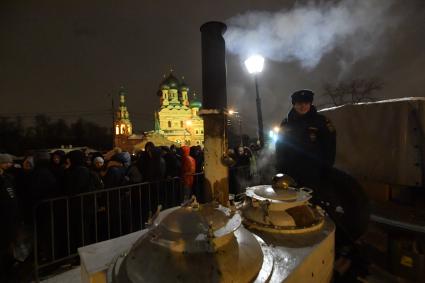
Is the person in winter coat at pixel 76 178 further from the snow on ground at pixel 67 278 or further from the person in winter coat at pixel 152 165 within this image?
the person in winter coat at pixel 152 165

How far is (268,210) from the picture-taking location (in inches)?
125

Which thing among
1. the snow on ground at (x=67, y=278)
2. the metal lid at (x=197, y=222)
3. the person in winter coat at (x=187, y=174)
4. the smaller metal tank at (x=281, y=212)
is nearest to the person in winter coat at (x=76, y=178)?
the snow on ground at (x=67, y=278)

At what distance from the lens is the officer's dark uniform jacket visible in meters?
4.25

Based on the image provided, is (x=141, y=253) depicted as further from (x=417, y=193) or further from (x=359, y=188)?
(x=417, y=193)

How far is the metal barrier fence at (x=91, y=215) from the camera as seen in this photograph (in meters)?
4.49

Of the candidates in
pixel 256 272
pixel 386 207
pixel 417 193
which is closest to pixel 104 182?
pixel 256 272

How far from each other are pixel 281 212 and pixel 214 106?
5.70ft

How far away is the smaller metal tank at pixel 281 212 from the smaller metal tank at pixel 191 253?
0.72 metres

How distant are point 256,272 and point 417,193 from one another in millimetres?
6146

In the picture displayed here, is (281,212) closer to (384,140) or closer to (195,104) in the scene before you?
(384,140)

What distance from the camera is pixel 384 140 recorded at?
6484mm

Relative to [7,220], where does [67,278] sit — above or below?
below

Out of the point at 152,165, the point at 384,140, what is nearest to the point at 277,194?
the point at 152,165

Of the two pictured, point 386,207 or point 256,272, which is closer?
point 256,272
